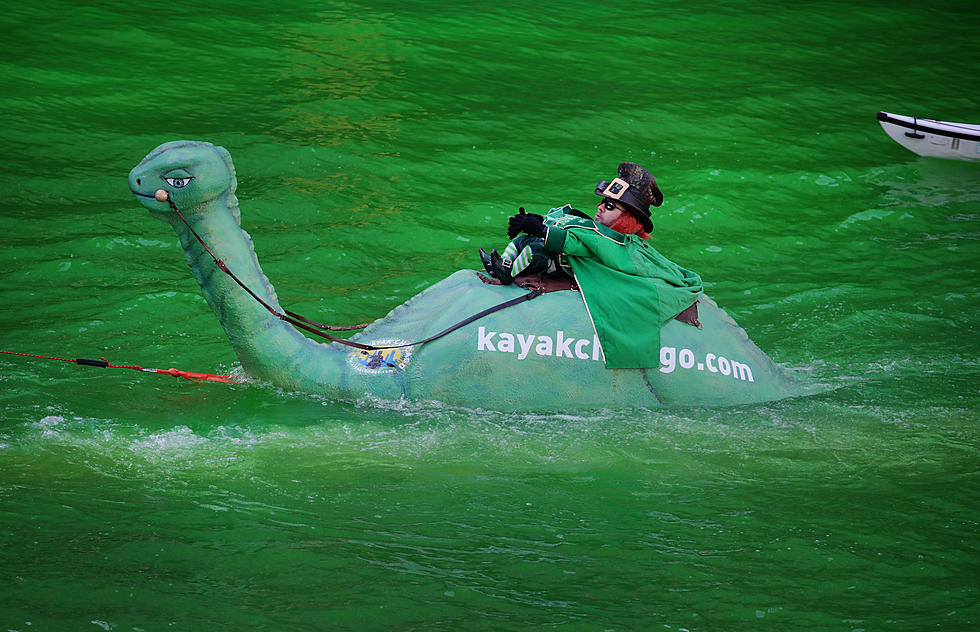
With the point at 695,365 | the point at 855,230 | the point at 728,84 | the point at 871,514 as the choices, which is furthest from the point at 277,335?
the point at 728,84

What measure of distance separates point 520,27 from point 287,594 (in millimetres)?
12979

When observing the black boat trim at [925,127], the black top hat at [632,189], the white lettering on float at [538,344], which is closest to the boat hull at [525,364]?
the white lettering on float at [538,344]

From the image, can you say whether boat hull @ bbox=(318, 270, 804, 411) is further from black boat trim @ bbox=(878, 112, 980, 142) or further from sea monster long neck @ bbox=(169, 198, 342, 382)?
black boat trim @ bbox=(878, 112, 980, 142)

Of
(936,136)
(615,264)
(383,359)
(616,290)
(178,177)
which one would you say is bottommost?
(383,359)

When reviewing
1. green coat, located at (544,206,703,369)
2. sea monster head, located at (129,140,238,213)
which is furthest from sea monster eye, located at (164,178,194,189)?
green coat, located at (544,206,703,369)

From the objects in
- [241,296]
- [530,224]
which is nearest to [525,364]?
[530,224]

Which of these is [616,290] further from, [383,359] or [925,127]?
[925,127]

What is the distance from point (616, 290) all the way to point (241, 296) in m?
1.92

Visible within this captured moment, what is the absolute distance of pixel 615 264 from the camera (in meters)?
5.90

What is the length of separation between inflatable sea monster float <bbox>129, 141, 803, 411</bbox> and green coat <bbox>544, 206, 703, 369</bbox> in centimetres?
9

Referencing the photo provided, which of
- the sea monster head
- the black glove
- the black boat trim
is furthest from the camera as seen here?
the black boat trim

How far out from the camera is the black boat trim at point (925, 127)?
11930 mm

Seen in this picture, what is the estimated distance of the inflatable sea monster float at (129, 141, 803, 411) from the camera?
5703 mm

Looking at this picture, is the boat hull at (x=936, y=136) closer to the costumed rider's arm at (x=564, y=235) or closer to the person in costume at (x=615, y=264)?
the person in costume at (x=615, y=264)
